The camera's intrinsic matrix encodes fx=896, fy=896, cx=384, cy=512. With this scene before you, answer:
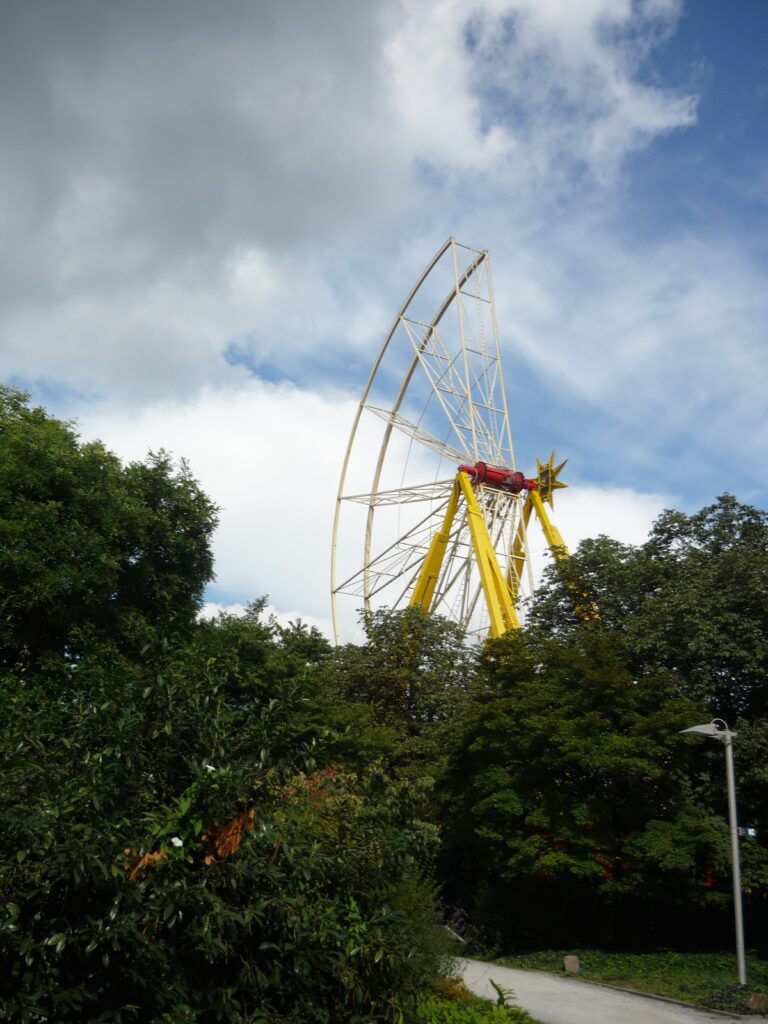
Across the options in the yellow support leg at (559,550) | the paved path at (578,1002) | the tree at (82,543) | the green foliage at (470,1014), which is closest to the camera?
the green foliage at (470,1014)

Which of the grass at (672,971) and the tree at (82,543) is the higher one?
the tree at (82,543)

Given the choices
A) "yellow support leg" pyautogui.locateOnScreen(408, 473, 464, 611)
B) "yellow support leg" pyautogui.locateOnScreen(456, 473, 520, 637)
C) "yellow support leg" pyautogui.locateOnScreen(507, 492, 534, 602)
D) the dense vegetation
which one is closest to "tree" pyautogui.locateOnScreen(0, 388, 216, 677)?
the dense vegetation

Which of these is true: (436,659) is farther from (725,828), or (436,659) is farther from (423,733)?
(725,828)

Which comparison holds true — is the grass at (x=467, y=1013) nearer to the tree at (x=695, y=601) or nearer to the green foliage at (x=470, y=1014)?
the green foliage at (x=470, y=1014)

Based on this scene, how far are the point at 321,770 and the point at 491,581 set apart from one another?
15877mm

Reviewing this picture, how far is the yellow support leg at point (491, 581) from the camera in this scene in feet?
100

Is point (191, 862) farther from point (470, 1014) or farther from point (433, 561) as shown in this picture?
point (433, 561)

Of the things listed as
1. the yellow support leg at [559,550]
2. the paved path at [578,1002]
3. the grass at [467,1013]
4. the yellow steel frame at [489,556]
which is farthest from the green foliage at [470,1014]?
the yellow steel frame at [489,556]

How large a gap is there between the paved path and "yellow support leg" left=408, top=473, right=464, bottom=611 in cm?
1778

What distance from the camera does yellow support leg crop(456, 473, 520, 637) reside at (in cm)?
3062

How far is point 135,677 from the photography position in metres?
7.22

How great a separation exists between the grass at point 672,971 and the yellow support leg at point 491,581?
11476 mm

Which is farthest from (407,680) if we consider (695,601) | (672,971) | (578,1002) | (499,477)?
(578,1002)

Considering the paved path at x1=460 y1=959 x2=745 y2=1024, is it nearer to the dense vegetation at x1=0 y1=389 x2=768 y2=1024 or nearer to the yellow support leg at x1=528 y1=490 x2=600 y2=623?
the dense vegetation at x1=0 y1=389 x2=768 y2=1024
